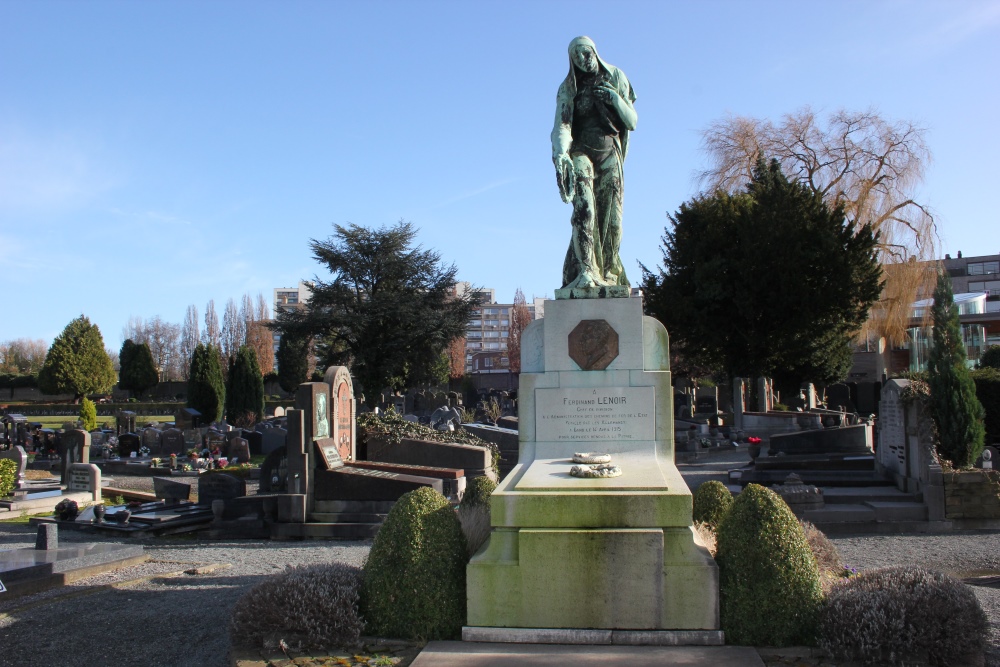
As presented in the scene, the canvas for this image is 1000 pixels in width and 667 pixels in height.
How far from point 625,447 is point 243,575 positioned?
14.6ft

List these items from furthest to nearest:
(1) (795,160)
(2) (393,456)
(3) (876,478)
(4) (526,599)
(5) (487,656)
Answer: (1) (795,160), (2) (393,456), (3) (876,478), (4) (526,599), (5) (487,656)

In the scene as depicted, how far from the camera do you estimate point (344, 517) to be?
12.0m

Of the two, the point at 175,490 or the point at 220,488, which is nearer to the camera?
the point at 220,488

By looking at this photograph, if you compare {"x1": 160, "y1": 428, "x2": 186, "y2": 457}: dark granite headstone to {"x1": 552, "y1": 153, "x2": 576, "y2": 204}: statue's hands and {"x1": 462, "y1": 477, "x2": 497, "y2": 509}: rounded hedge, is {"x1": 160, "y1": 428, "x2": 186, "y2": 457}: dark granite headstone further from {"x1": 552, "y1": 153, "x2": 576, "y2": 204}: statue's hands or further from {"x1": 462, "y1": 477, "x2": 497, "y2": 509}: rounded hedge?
{"x1": 552, "y1": 153, "x2": 576, "y2": 204}: statue's hands

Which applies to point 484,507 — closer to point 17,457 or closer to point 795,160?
point 17,457

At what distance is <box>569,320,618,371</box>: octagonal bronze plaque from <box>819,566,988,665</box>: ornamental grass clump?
2649 millimetres

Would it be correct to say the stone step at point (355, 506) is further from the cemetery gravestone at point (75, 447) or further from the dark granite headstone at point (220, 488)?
the cemetery gravestone at point (75, 447)

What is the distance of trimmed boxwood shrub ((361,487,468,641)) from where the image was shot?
213 inches

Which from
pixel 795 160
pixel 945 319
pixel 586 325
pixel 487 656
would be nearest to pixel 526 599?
pixel 487 656

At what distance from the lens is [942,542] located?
1065 cm

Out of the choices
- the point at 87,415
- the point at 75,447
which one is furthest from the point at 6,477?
the point at 87,415

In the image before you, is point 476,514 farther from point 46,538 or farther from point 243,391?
point 243,391

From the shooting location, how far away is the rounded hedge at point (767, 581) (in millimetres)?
5164

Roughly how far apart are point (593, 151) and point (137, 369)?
5940 cm
